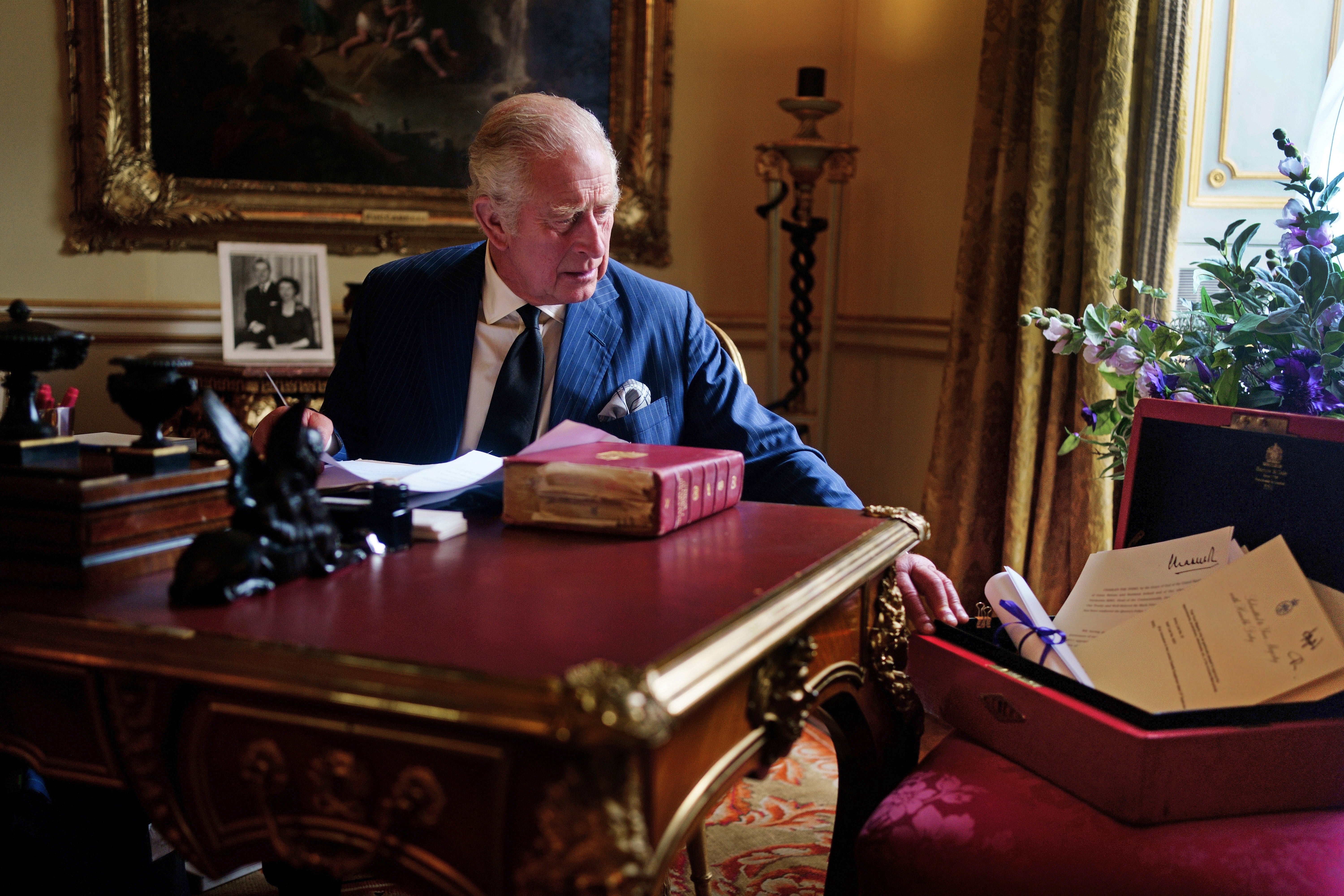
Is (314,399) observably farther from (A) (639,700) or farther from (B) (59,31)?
(A) (639,700)

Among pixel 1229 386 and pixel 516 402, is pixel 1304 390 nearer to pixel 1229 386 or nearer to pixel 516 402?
pixel 1229 386

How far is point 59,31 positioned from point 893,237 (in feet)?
10.0

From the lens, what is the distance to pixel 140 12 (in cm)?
347

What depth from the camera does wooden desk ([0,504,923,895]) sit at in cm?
72

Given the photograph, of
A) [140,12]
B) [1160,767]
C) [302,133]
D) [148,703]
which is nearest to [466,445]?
[148,703]

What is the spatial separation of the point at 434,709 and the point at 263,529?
1.16ft

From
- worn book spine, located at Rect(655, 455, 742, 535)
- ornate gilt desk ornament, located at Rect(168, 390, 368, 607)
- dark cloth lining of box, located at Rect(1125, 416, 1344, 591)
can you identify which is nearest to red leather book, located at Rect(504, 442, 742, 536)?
worn book spine, located at Rect(655, 455, 742, 535)

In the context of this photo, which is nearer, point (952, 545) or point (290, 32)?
point (952, 545)

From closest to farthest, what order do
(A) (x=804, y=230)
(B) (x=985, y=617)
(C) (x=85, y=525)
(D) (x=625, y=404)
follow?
(C) (x=85, y=525)
(B) (x=985, y=617)
(D) (x=625, y=404)
(A) (x=804, y=230)

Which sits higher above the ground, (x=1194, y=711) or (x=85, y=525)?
(x=85, y=525)

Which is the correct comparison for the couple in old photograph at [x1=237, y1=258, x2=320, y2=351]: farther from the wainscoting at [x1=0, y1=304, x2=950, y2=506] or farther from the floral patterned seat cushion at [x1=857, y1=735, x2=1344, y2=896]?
the floral patterned seat cushion at [x1=857, y1=735, x2=1344, y2=896]

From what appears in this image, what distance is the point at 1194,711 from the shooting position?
1168mm
